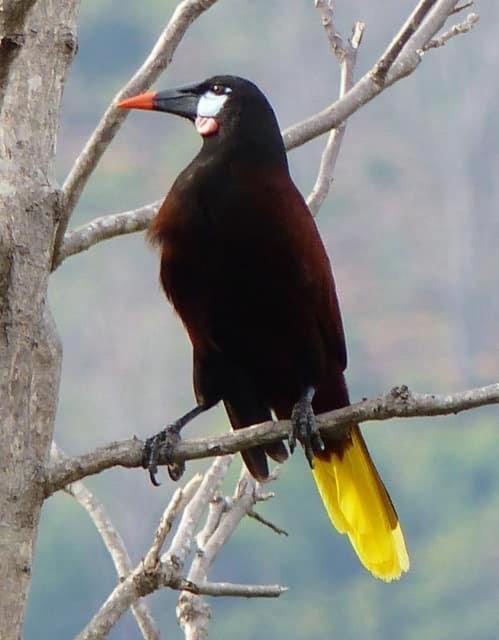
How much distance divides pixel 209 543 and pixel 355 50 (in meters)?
0.98

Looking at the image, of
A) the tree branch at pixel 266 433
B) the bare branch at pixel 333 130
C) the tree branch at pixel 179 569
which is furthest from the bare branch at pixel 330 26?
the tree branch at pixel 266 433

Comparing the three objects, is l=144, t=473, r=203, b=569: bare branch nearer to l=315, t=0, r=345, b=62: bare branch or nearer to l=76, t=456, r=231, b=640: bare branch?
l=76, t=456, r=231, b=640: bare branch

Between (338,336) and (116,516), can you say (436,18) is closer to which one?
(338,336)

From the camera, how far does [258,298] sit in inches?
97.3

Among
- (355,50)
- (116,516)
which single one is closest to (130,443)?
(355,50)

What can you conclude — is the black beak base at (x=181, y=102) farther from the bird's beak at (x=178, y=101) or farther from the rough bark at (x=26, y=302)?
the rough bark at (x=26, y=302)

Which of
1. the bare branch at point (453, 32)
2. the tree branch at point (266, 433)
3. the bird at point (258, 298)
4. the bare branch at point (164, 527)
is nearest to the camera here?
the tree branch at point (266, 433)

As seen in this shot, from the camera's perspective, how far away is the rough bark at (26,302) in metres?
1.95

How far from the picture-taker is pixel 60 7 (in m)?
2.18

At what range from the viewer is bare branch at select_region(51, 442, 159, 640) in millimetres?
2336

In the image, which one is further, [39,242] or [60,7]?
[60,7]

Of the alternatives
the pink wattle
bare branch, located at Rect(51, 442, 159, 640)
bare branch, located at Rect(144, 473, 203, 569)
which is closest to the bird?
the pink wattle

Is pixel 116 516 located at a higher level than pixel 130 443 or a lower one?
higher

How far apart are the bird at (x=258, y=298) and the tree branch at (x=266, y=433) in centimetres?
30
